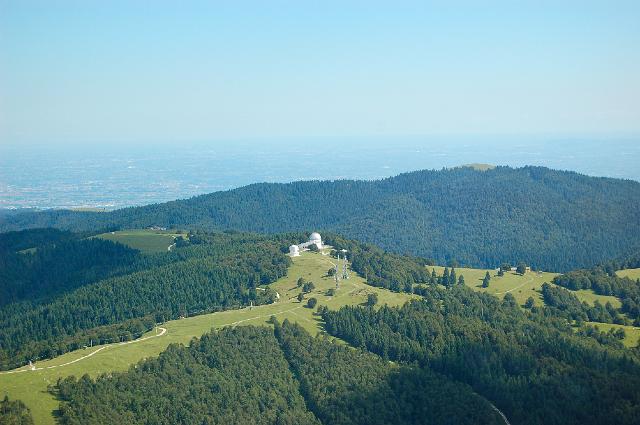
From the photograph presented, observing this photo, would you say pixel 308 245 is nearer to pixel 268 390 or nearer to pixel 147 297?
pixel 147 297

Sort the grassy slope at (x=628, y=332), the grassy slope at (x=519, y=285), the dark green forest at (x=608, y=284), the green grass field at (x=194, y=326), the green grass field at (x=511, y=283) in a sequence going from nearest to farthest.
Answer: the green grass field at (x=194, y=326)
the grassy slope at (x=628, y=332)
the dark green forest at (x=608, y=284)
the grassy slope at (x=519, y=285)
the green grass field at (x=511, y=283)

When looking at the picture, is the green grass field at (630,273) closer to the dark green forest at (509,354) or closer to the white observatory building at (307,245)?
the dark green forest at (509,354)

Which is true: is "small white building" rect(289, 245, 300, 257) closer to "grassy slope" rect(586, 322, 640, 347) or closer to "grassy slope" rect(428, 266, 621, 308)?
"grassy slope" rect(428, 266, 621, 308)

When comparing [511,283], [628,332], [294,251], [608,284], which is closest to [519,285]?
[511,283]

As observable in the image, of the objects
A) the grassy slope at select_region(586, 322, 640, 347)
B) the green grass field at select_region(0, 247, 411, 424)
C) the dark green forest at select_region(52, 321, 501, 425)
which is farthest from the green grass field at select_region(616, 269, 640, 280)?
the dark green forest at select_region(52, 321, 501, 425)

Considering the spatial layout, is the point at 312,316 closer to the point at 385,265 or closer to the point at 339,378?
the point at 339,378

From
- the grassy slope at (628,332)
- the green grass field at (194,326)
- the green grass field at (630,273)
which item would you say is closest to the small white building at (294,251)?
the green grass field at (194,326)
